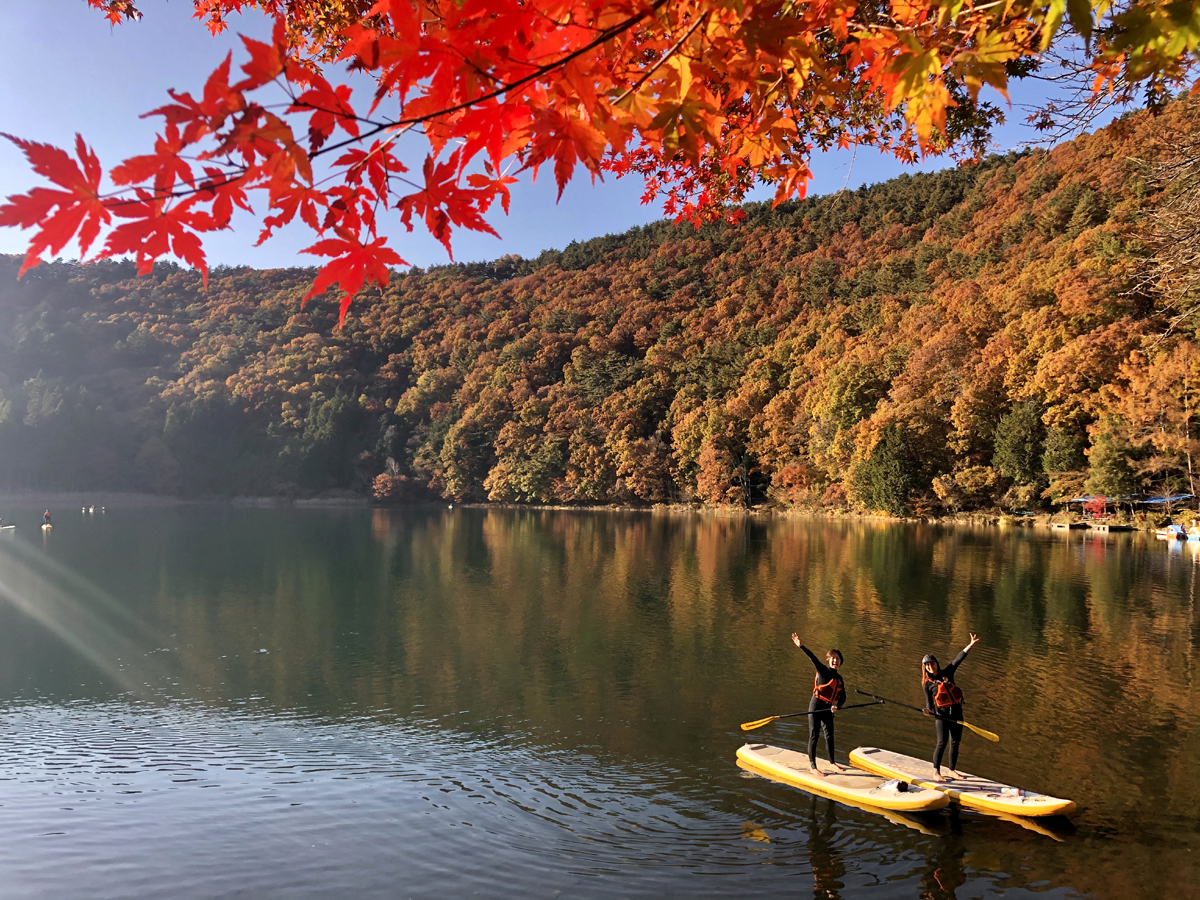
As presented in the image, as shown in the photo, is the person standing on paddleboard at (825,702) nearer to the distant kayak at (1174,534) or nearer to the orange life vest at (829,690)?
the orange life vest at (829,690)

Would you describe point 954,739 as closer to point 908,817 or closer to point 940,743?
point 940,743

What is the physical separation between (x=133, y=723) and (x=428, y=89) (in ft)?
44.9

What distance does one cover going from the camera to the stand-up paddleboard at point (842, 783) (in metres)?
8.77

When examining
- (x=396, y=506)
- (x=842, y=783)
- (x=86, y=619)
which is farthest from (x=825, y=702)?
(x=396, y=506)

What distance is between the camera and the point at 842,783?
938 centimetres

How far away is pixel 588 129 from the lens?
7.26 feet

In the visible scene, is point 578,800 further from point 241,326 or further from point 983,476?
point 241,326

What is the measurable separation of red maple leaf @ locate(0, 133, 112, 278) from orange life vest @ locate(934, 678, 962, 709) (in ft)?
31.3

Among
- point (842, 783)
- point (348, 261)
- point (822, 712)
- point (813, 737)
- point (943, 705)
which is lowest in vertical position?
point (842, 783)

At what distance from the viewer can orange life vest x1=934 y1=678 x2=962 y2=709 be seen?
918cm

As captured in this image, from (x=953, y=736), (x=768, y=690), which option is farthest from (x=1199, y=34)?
(x=768, y=690)

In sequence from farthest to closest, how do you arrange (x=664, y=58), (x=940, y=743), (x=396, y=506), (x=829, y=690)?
(x=396, y=506) < (x=829, y=690) < (x=940, y=743) < (x=664, y=58)

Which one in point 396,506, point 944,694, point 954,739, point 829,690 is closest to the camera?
point 944,694

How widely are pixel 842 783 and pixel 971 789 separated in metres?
1.42
